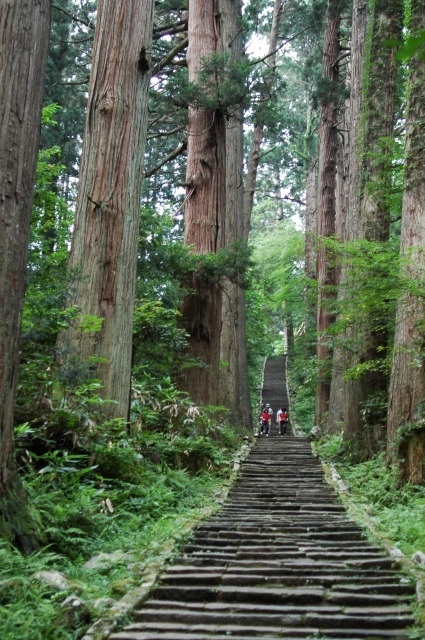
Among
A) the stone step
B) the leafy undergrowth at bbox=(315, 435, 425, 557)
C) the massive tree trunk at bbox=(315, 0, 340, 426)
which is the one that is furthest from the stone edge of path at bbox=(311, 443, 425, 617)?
the massive tree trunk at bbox=(315, 0, 340, 426)

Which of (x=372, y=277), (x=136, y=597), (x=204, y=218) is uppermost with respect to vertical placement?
(x=204, y=218)

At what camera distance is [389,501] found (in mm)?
10102

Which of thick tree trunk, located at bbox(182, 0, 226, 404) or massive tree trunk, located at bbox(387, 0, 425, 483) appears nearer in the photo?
massive tree trunk, located at bbox(387, 0, 425, 483)

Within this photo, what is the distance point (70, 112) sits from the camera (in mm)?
24641

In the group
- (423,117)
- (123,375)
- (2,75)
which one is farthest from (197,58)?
(2,75)

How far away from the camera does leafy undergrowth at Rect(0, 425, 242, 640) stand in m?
4.92

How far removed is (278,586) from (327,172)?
20.5 meters

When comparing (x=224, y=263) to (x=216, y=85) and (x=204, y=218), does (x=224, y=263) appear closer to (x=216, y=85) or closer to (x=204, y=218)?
(x=204, y=218)

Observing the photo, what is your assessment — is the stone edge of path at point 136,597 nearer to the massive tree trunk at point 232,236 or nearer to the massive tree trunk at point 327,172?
the massive tree trunk at point 232,236

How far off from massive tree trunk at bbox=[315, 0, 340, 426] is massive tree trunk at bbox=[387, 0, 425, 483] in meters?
11.4

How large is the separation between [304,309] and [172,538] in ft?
92.0

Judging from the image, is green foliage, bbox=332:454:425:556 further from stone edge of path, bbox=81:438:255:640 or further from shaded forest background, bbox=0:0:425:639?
stone edge of path, bbox=81:438:255:640

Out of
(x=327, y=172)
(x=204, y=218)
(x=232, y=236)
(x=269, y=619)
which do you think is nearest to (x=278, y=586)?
(x=269, y=619)

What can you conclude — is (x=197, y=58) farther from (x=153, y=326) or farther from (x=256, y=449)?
(x=256, y=449)
